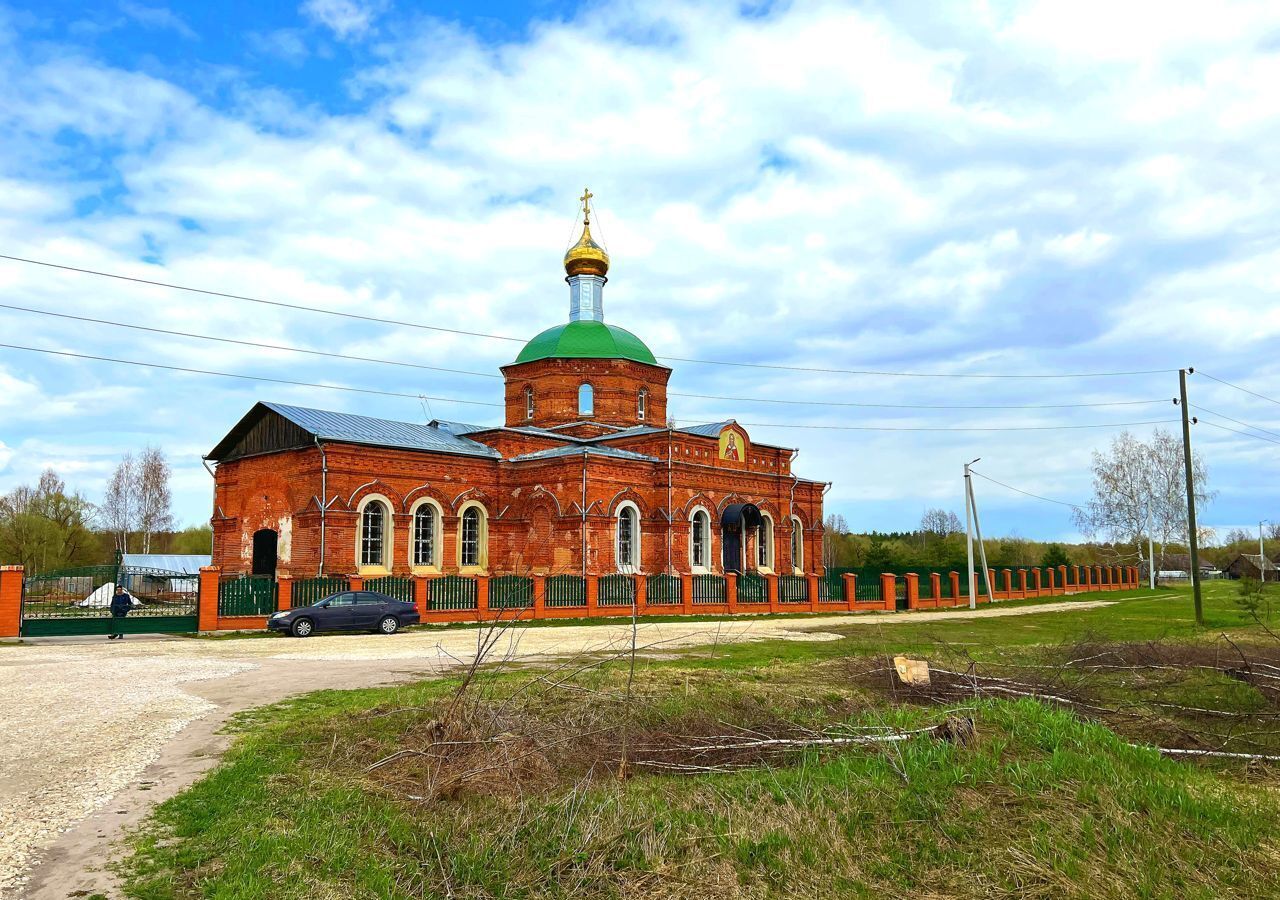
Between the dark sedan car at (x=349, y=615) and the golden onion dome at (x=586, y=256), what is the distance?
19.4m

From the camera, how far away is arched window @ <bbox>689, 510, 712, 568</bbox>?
104 ft

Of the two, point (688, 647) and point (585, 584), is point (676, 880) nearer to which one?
point (688, 647)

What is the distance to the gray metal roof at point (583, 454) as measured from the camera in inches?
1126

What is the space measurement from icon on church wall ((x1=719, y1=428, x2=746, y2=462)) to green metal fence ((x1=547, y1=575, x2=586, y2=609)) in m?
9.57

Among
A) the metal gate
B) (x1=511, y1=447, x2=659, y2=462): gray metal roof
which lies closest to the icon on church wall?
(x1=511, y1=447, x2=659, y2=462): gray metal roof

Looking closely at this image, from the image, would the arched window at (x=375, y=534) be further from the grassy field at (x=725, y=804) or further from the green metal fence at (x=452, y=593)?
the grassy field at (x=725, y=804)

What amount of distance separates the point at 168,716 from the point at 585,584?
16.6 m

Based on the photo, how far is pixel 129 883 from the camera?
442 cm

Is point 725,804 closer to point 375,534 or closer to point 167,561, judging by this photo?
point 375,534


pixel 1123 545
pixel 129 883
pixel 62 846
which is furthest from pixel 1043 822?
pixel 1123 545

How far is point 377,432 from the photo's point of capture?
28.5m

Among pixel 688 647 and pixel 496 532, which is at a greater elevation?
pixel 496 532

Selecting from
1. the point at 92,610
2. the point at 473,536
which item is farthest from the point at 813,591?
the point at 92,610

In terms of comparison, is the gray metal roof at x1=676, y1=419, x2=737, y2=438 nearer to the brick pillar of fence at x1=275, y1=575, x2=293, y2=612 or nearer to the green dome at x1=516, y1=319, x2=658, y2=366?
the green dome at x1=516, y1=319, x2=658, y2=366
